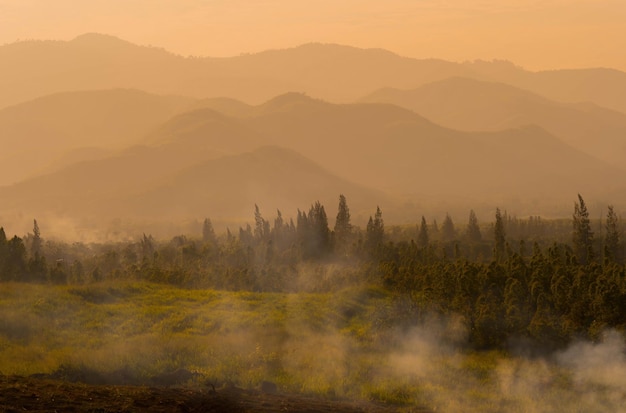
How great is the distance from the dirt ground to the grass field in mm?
3249

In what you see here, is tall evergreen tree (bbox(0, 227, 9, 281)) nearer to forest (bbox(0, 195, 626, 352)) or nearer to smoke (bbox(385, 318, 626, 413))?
forest (bbox(0, 195, 626, 352))

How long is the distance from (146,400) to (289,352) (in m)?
17.1

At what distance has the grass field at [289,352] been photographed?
4359 centimetres

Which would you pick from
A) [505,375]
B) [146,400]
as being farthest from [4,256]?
[505,375]

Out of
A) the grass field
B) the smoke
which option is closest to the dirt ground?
the grass field

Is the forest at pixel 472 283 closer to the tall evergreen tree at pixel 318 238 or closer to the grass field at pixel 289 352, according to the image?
the grass field at pixel 289 352

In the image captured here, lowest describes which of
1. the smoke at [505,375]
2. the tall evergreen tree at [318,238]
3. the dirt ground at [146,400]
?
the smoke at [505,375]

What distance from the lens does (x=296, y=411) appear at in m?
36.8

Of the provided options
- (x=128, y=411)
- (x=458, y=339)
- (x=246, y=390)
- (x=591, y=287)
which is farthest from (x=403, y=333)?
(x=128, y=411)

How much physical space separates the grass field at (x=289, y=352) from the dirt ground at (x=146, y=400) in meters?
3.25

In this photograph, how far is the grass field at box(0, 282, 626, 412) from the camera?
43594 mm

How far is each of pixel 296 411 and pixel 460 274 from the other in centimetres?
2965

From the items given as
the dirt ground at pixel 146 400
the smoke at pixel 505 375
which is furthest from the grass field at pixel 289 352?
the dirt ground at pixel 146 400

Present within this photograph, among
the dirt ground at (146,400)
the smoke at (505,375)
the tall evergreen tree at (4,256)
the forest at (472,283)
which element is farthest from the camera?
the tall evergreen tree at (4,256)
